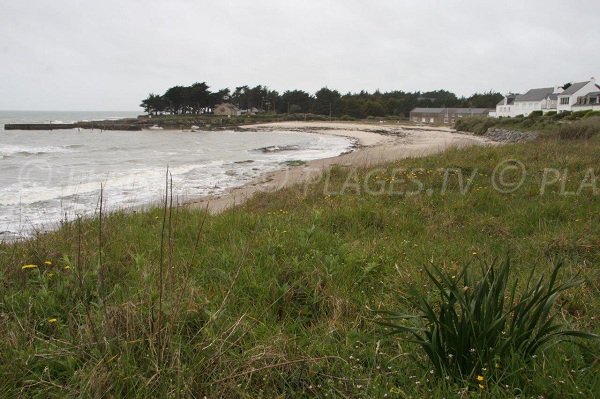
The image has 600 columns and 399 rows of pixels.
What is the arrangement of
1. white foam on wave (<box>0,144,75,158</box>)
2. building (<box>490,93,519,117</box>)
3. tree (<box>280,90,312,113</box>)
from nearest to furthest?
white foam on wave (<box>0,144,75,158</box>) < building (<box>490,93,519,117</box>) < tree (<box>280,90,312,113</box>)

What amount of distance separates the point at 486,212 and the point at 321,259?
12.6ft

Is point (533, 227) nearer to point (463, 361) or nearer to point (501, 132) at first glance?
point (463, 361)

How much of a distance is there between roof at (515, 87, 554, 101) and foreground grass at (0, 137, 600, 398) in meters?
70.1

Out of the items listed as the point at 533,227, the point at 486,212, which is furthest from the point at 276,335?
the point at 486,212

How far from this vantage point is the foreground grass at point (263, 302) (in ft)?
7.25

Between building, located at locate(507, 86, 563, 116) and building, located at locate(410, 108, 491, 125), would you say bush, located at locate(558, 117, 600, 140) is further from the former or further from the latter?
building, located at locate(410, 108, 491, 125)

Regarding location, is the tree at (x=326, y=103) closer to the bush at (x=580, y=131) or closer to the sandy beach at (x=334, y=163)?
the sandy beach at (x=334, y=163)

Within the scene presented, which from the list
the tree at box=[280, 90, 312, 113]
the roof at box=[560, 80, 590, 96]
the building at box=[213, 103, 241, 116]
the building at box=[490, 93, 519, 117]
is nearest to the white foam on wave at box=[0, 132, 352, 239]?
the roof at box=[560, 80, 590, 96]

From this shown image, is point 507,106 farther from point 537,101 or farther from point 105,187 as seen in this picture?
point 105,187

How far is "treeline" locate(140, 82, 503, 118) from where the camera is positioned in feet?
353

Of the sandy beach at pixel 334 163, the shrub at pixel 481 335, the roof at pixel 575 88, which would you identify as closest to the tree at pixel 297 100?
the roof at pixel 575 88

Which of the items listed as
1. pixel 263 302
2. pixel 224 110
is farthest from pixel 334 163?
pixel 224 110

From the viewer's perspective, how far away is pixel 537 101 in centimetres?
6562

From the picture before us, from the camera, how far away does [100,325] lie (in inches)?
101
